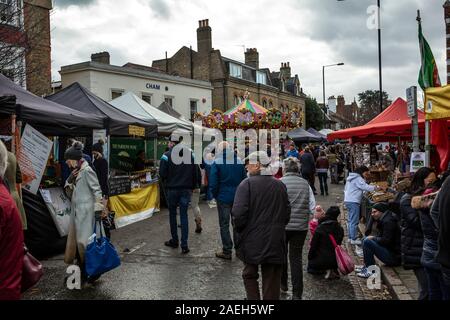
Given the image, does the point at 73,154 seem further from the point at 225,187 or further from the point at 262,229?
the point at 262,229

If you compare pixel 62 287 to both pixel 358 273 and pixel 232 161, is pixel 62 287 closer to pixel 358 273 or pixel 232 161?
pixel 232 161

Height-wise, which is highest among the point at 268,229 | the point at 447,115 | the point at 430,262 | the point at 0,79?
the point at 0,79

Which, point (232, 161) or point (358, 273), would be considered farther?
point (232, 161)

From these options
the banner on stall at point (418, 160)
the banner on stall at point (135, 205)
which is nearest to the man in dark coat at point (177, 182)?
the banner on stall at point (135, 205)

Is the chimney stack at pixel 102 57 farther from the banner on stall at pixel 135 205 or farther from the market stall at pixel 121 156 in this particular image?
the banner on stall at pixel 135 205

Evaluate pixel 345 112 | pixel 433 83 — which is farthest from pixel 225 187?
pixel 345 112

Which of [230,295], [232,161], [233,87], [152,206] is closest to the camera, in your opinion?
[230,295]

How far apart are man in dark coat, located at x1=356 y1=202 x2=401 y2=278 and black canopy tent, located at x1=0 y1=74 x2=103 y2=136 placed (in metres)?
5.73

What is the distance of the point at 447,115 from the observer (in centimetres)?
567

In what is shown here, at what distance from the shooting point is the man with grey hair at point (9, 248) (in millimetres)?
2541

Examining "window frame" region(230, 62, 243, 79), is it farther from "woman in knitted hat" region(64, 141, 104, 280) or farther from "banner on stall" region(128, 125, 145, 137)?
"woman in knitted hat" region(64, 141, 104, 280)

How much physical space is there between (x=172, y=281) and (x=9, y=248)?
3838 mm

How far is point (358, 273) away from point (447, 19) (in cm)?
1764
